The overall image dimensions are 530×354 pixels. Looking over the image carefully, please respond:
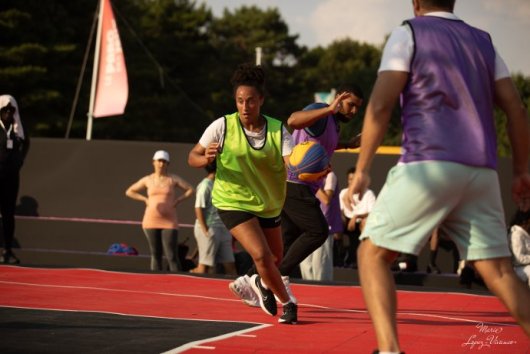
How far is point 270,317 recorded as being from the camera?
30.5ft

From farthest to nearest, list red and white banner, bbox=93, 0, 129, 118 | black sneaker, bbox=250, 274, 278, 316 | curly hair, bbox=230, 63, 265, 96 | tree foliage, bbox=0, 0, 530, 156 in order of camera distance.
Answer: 1. tree foliage, bbox=0, 0, 530, 156
2. red and white banner, bbox=93, 0, 129, 118
3. black sneaker, bbox=250, 274, 278, 316
4. curly hair, bbox=230, 63, 265, 96

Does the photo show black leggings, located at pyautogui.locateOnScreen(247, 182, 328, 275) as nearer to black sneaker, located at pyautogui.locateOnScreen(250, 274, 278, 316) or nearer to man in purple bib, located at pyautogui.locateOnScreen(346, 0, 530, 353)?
black sneaker, located at pyautogui.locateOnScreen(250, 274, 278, 316)

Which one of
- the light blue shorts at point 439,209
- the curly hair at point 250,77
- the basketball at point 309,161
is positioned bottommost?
the basketball at point 309,161

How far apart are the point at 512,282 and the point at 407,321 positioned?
4.01m

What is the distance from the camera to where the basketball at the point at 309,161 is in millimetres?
9865

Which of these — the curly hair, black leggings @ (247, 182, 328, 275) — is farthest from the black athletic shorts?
black leggings @ (247, 182, 328, 275)

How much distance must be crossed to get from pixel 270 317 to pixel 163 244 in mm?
7410

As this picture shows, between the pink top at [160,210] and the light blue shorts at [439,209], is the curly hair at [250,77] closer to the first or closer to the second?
the light blue shorts at [439,209]

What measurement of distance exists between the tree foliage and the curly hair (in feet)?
115

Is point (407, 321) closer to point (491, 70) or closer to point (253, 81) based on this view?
point (253, 81)

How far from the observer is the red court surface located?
307 inches

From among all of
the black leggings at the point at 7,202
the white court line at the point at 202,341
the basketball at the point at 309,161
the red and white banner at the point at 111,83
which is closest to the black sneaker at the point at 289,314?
the white court line at the point at 202,341

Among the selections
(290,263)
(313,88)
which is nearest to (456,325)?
(290,263)

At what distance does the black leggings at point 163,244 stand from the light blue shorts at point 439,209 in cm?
1088
